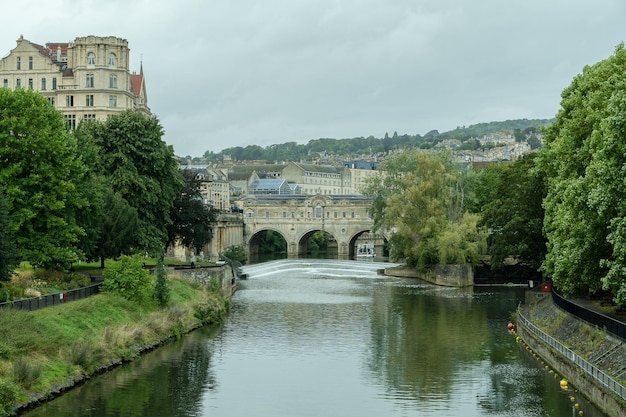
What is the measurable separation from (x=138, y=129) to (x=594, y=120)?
34.4 metres

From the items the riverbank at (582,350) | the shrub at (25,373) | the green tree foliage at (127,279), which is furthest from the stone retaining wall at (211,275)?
the shrub at (25,373)

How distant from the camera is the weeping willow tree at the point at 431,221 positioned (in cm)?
8406

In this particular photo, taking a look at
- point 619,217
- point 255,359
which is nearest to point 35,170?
point 255,359

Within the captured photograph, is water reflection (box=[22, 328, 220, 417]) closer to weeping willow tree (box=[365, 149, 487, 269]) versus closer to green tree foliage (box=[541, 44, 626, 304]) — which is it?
green tree foliage (box=[541, 44, 626, 304])

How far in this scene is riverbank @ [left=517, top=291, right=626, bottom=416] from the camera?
3172cm

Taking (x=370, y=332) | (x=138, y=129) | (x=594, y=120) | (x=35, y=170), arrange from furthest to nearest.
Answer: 1. (x=138, y=129)
2. (x=370, y=332)
3. (x=35, y=170)
4. (x=594, y=120)

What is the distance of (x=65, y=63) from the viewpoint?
308ft

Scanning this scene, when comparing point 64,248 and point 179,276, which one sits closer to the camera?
point 64,248

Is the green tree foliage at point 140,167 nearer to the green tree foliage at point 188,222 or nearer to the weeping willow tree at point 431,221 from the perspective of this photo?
the green tree foliage at point 188,222

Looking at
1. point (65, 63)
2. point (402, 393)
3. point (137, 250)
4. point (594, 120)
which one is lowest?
point (402, 393)

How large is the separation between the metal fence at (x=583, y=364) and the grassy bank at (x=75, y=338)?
17.1m

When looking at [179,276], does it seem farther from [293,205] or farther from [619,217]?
[293,205]

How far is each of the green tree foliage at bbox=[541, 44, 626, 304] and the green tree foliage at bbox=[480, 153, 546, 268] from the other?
1078 cm

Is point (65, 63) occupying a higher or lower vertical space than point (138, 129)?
higher
